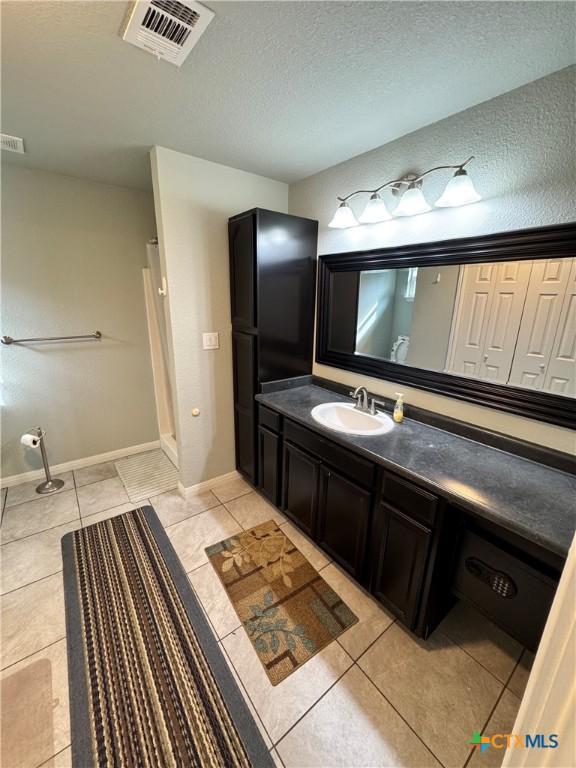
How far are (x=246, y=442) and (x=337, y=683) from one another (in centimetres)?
149

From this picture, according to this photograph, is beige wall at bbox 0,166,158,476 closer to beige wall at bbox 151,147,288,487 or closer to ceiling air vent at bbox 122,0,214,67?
beige wall at bbox 151,147,288,487

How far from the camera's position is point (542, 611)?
1.05 metres

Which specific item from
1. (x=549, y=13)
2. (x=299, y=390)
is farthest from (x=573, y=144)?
(x=299, y=390)

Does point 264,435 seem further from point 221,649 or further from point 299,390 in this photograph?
point 221,649

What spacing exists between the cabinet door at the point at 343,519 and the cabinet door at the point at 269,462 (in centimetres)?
44

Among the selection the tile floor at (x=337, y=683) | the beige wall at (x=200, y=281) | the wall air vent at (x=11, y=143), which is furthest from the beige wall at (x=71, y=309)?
the tile floor at (x=337, y=683)

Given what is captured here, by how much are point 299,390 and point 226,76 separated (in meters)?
1.71

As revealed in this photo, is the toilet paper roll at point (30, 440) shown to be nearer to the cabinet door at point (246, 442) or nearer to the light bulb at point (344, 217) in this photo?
the cabinet door at point (246, 442)

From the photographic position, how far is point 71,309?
97.9 inches

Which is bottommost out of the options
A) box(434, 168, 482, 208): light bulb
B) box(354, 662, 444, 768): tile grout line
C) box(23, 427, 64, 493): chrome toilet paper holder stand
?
box(354, 662, 444, 768): tile grout line

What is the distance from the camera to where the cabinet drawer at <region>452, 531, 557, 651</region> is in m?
1.06

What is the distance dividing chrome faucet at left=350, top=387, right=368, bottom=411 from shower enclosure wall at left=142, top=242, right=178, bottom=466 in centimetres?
156

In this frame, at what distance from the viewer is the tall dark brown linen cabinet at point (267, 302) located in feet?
6.44

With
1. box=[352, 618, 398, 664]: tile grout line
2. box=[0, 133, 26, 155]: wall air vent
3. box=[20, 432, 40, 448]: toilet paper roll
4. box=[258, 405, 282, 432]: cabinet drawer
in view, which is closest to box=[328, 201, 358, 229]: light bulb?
box=[258, 405, 282, 432]: cabinet drawer
